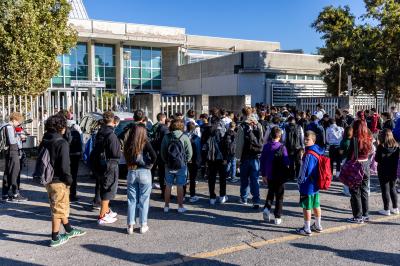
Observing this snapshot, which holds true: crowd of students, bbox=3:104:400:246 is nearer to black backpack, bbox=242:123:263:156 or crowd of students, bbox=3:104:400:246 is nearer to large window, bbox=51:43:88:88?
black backpack, bbox=242:123:263:156

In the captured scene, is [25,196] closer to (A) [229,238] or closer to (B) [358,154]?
(A) [229,238]

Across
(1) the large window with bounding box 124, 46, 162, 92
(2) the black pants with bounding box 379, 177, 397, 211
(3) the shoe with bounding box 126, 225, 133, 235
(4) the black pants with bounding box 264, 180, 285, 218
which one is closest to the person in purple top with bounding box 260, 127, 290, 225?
(4) the black pants with bounding box 264, 180, 285, 218

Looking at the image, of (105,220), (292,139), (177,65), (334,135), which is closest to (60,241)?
(105,220)

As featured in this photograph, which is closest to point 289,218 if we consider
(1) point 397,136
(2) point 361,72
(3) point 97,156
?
(3) point 97,156

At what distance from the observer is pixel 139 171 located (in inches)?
233

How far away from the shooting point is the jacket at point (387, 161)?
6.83 meters

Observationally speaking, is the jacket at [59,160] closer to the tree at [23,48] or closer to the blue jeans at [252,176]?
the blue jeans at [252,176]

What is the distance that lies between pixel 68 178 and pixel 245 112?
12.3 ft

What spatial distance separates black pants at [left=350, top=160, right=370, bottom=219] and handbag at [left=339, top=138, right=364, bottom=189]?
0.10 m

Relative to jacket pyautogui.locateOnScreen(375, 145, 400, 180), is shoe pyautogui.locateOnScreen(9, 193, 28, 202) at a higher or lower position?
lower

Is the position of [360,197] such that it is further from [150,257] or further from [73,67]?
[73,67]

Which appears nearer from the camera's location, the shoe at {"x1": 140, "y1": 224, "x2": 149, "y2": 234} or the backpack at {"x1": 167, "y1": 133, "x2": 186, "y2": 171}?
the shoe at {"x1": 140, "y1": 224, "x2": 149, "y2": 234}

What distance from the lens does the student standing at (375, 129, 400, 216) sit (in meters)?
6.81

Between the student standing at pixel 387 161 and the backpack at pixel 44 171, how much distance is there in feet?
18.1
